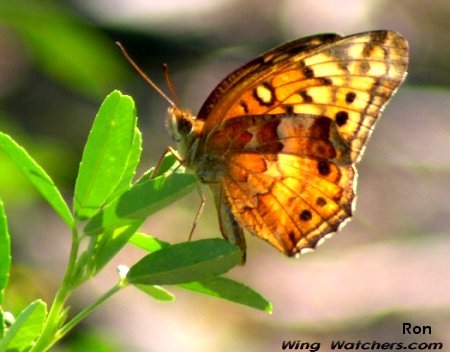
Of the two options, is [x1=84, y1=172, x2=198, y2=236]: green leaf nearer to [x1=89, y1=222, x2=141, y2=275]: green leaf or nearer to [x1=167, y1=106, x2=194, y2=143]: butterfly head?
[x1=89, y1=222, x2=141, y2=275]: green leaf

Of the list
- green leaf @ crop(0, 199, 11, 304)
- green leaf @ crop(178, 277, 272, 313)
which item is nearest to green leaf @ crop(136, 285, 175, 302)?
green leaf @ crop(178, 277, 272, 313)

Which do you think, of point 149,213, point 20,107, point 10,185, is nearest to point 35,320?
point 149,213

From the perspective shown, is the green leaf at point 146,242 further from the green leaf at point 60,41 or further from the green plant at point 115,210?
the green leaf at point 60,41

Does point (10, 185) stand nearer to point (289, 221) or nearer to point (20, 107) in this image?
point (289, 221)

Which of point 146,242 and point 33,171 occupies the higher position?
point 33,171

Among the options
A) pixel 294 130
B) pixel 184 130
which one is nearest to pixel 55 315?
pixel 184 130

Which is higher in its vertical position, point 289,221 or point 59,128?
point 289,221

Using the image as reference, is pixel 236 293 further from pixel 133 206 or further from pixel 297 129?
pixel 297 129
